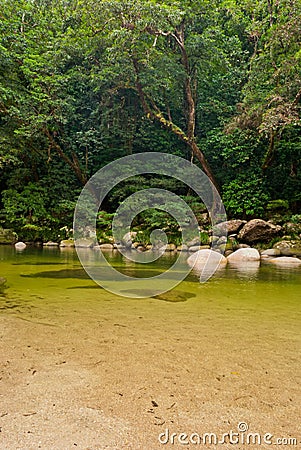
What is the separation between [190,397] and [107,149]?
45.6ft

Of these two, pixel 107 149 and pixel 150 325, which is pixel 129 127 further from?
pixel 150 325

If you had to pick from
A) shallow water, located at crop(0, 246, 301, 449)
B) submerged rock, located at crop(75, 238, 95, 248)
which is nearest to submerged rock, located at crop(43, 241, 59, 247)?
submerged rock, located at crop(75, 238, 95, 248)

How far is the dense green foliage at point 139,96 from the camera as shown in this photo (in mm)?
10383

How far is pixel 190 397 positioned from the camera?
1228 mm

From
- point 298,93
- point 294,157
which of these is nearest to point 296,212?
point 294,157

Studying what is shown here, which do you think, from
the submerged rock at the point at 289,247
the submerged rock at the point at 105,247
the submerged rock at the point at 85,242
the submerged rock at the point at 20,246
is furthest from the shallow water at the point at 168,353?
the submerged rock at the point at 85,242

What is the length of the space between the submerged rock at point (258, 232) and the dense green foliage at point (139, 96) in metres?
1.56

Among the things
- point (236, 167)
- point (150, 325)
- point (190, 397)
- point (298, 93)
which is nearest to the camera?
point (190, 397)

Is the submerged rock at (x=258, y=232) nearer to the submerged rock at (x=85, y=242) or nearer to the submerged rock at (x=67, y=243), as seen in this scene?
the submerged rock at (x=85, y=242)

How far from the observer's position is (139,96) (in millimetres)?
13016

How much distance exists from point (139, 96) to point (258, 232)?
290 inches

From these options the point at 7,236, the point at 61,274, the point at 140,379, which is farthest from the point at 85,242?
the point at 140,379

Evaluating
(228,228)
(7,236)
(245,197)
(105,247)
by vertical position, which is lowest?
(105,247)

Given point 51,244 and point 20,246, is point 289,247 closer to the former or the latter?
point 51,244
